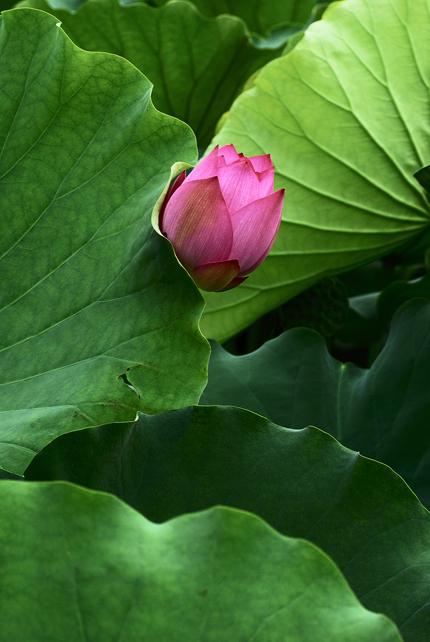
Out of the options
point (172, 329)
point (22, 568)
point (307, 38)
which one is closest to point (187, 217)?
point (172, 329)

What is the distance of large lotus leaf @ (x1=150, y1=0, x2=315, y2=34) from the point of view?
4.66 ft

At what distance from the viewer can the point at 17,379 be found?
0.56m

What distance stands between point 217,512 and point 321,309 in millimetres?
694

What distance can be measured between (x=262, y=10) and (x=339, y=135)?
29.7 inches

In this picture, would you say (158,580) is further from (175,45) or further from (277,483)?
(175,45)

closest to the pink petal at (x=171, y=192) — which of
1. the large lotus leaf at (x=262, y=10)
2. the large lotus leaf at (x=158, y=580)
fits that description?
the large lotus leaf at (x=158, y=580)

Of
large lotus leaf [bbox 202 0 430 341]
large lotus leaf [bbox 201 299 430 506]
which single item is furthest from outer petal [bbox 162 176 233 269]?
large lotus leaf [bbox 202 0 430 341]

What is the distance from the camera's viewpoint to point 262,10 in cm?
145

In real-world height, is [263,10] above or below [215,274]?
below

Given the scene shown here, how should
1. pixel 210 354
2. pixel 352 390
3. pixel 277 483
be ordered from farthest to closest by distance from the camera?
1. pixel 352 390
2. pixel 210 354
3. pixel 277 483

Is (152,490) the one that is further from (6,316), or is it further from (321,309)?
(321,309)

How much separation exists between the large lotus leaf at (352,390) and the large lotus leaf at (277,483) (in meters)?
0.20

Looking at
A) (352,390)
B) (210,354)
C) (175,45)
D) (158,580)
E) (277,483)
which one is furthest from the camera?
(175,45)

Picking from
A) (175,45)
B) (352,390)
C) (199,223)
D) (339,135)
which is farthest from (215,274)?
(175,45)
